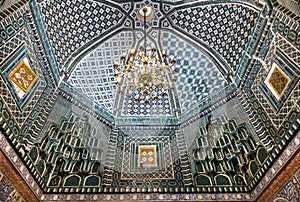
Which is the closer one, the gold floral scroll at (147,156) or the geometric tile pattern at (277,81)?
the geometric tile pattern at (277,81)

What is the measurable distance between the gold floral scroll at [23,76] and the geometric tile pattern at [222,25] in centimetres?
428

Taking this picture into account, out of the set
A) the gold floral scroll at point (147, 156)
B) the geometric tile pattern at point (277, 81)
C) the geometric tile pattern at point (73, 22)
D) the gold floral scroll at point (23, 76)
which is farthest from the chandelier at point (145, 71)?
the geometric tile pattern at point (277, 81)

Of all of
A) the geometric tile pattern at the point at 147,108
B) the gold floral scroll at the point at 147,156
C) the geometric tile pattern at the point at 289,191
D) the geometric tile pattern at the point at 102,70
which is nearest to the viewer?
the geometric tile pattern at the point at 289,191

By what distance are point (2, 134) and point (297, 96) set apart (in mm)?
5493

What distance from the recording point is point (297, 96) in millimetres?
5020

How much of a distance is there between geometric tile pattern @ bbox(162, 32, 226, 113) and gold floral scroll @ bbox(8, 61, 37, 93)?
4064mm

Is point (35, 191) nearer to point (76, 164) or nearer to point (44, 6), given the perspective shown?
point (76, 164)

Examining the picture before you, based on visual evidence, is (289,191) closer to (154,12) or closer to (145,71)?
(145,71)

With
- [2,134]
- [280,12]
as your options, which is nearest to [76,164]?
[2,134]

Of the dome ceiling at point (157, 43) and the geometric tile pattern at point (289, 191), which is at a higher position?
the dome ceiling at point (157, 43)

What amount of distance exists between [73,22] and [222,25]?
406 centimetres

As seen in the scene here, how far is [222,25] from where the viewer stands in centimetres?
732

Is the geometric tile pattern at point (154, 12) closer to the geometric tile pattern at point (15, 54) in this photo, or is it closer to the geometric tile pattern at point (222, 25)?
the geometric tile pattern at point (222, 25)

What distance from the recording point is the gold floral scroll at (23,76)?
18.0 feet
